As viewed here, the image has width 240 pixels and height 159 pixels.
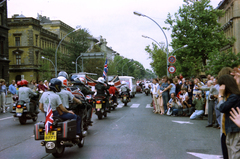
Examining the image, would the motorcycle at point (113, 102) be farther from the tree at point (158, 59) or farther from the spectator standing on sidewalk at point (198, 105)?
the tree at point (158, 59)

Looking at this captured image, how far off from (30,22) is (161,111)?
2031 inches

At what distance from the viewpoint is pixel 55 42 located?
7688 centimetres

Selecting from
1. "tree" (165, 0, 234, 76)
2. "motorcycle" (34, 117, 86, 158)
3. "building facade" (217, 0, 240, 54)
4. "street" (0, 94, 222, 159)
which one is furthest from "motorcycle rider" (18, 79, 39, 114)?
"building facade" (217, 0, 240, 54)

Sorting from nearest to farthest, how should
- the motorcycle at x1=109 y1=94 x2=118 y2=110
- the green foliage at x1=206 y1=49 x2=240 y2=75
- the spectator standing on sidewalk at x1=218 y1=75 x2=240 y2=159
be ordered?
the spectator standing on sidewalk at x1=218 y1=75 x2=240 y2=159
the motorcycle at x1=109 y1=94 x2=118 y2=110
the green foliage at x1=206 y1=49 x2=240 y2=75

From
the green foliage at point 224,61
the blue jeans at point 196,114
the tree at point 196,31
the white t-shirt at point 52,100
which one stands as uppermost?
the tree at point 196,31

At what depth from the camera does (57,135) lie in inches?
240

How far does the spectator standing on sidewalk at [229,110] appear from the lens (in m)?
4.52

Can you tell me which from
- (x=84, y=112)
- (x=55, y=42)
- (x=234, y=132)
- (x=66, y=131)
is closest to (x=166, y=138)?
(x=84, y=112)

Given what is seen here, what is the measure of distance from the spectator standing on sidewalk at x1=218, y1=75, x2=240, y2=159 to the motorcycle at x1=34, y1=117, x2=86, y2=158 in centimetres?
297

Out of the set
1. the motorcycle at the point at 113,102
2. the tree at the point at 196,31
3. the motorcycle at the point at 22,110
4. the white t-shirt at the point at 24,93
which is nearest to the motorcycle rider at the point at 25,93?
the white t-shirt at the point at 24,93

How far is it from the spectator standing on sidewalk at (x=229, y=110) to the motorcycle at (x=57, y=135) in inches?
117

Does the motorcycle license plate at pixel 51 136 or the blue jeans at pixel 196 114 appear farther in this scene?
the blue jeans at pixel 196 114

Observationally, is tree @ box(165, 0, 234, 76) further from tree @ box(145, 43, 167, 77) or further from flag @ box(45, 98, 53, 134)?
flag @ box(45, 98, 53, 134)

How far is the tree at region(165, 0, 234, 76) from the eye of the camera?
3491 cm
